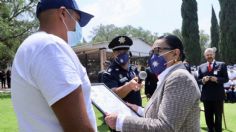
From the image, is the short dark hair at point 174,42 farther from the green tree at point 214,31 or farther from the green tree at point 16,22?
the green tree at point 214,31

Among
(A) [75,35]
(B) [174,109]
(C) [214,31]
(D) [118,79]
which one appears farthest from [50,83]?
(C) [214,31]

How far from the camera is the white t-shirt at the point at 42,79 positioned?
6.97 ft

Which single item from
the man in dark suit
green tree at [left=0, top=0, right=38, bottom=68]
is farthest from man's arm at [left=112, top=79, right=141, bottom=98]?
green tree at [left=0, top=0, right=38, bottom=68]

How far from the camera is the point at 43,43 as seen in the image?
218cm

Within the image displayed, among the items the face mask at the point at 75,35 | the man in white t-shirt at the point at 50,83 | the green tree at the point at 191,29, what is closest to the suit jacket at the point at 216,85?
the face mask at the point at 75,35

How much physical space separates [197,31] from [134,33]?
67.0 m

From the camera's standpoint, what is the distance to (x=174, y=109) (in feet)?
9.77

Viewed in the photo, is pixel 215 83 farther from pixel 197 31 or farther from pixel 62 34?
pixel 197 31

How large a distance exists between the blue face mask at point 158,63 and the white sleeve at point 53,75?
1513mm

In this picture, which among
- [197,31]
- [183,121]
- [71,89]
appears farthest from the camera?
[197,31]

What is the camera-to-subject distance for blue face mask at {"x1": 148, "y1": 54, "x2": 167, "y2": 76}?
3.59 meters

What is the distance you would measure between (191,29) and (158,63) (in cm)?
4305

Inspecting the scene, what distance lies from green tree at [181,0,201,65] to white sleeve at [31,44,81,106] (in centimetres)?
4403

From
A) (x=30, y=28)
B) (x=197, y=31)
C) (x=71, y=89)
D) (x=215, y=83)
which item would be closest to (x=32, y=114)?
(x=71, y=89)
